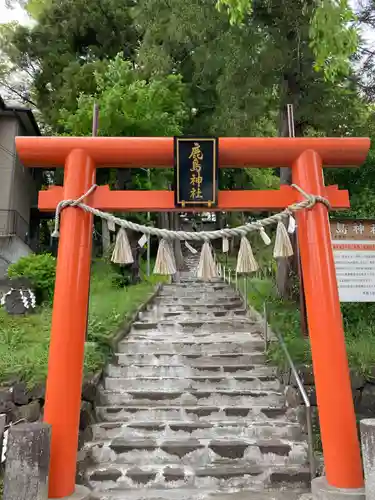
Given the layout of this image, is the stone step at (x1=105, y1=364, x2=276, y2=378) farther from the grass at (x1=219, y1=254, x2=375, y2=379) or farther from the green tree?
the green tree

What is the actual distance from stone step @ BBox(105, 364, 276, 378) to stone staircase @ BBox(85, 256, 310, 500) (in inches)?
0.7

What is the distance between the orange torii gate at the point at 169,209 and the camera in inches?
167

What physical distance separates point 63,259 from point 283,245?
2529mm

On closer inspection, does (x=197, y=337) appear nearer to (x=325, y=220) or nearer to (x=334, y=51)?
(x=325, y=220)

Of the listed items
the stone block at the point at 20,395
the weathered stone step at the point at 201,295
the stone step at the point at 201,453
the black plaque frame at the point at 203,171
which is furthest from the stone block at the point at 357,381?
the weathered stone step at the point at 201,295

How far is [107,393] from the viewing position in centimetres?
672

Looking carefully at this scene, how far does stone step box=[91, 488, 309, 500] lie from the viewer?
4.82m

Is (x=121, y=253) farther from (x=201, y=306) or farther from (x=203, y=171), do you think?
(x=201, y=306)

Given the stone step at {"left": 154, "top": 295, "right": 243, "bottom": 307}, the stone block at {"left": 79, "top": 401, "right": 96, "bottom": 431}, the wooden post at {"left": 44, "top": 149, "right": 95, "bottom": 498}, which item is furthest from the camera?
the stone step at {"left": 154, "top": 295, "right": 243, "bottom": 307}

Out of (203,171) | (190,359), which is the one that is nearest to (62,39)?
(190,359)

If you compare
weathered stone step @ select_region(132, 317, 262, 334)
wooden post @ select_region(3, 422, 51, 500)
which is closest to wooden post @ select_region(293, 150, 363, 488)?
wooden post @ select_region(3, 422, 51, 500)

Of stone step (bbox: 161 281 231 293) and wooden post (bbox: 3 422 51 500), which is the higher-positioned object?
stone step (bbox: 161 281 231 293)

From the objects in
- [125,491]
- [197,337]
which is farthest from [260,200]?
[197,337]

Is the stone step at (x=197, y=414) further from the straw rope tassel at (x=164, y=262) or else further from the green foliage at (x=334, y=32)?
the green foliage at (x=334, y=32)
